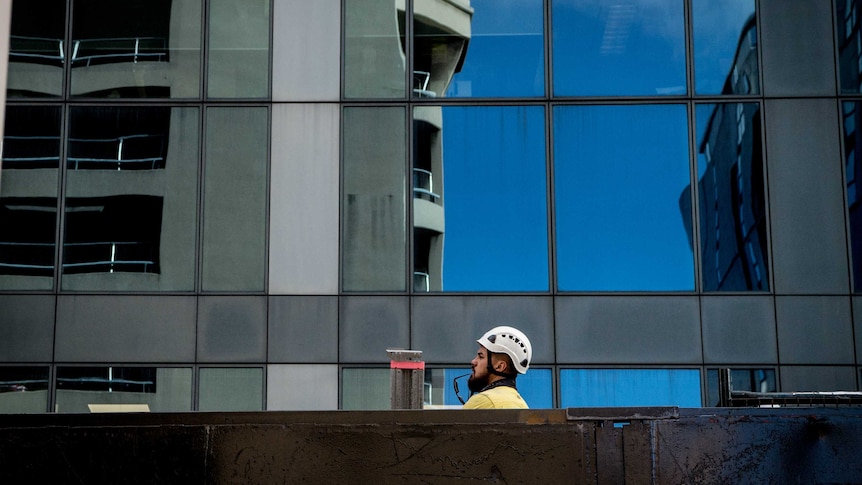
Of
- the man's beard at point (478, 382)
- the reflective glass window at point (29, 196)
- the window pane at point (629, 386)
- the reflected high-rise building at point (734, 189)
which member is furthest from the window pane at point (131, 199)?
the man's beard at point (478, 382)

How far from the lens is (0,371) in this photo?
46.3ft

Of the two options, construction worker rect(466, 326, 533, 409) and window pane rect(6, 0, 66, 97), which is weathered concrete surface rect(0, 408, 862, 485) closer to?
construction worker rect(466, 326, 533, 409)

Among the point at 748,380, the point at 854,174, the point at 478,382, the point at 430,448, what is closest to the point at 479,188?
the point at 748,380

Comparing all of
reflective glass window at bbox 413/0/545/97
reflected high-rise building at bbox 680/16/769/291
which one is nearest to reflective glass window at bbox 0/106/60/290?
reflective glass window at bbox 413/0/545/97

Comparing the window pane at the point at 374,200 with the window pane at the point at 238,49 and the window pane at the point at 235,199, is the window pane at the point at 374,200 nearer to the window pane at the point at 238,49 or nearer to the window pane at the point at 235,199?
the window pane at the point at 235,199

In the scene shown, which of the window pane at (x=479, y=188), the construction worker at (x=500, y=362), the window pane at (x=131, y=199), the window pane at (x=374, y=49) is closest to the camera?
the construction worker at (x=500, y=362)

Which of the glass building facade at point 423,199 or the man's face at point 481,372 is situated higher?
the glass building facade at point 423,199

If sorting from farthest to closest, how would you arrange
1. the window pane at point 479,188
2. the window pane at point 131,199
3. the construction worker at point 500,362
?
the window pane at point 479,188
the window pane at point 131,199
the construction worker at point 500,362

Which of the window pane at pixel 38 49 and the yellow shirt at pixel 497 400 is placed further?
the window pane at pixel 38 49

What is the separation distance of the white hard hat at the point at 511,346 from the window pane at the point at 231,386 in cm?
845

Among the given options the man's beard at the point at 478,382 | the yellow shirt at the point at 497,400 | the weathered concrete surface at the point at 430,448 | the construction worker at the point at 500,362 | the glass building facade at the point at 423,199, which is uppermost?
the glass building facade at the point at 423,199

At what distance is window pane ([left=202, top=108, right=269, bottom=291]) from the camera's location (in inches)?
565

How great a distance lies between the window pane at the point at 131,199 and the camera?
1438cm

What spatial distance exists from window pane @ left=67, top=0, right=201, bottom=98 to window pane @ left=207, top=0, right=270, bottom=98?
253 millimetres
